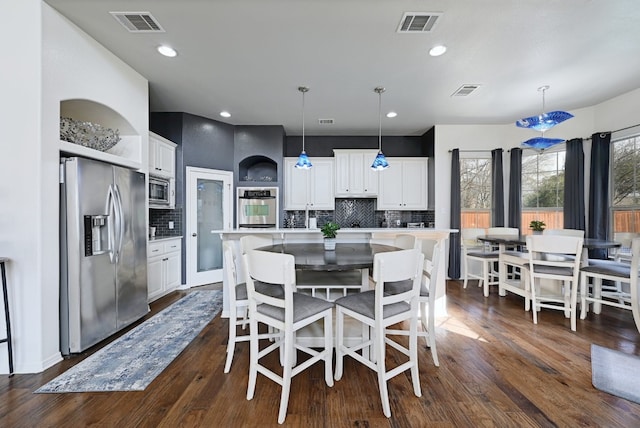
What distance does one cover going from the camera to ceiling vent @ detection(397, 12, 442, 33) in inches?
88.6

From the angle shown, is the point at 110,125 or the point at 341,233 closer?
the point at 110,125

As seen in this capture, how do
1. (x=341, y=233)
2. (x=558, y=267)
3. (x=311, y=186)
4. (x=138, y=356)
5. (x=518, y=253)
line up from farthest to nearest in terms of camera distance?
(x=311, y=186)
(x=518, y=253)
(x=341, y=233)
(x=558, y=267)
(x=138, y=356)

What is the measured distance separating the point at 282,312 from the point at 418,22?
8.87 feet

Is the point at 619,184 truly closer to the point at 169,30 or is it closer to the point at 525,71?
the point at 525,71

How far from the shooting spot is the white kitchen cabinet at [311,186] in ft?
18.1

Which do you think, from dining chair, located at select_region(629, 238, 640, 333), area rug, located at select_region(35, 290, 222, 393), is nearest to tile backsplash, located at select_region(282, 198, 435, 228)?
area rug, located at select_region(35, 290, 222, 393)

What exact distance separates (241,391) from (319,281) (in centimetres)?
98

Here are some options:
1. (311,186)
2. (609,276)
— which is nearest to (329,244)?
(609,276)

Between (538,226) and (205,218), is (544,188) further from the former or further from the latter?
(205,218)

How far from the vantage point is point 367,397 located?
1.74 meters

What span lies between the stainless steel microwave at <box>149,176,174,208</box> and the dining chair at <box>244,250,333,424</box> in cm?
285

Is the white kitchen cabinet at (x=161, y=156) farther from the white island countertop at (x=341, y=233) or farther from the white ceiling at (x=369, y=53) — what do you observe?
the white island countertop at (x=341, y=233)

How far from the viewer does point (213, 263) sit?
15.6 feet

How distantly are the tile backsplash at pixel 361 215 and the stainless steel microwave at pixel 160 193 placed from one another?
8.38ft
